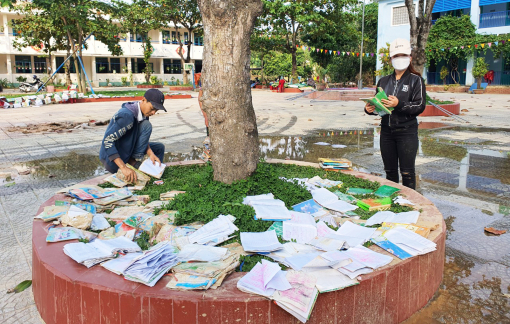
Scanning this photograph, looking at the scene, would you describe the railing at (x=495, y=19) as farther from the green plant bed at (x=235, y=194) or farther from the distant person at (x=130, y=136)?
the distant person at (x=130, y=136)

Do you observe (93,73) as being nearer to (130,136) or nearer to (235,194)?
(130,136)

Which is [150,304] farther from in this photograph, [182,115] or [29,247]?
[182,115]

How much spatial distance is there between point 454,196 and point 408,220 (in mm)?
2137

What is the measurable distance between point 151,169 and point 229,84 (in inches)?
59.9

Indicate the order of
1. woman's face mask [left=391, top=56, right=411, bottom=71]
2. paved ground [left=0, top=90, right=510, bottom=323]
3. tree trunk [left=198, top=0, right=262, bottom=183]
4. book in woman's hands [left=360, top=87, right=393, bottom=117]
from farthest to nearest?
woman's face mask [left=391, top=56, right=411, bottom=71], book in woman's hands [left=360, top=87, right=393, bottom=117], tree trunk [left=198, top=0, right=262, bottom=183], paved ground [left=0, top=90, right=510, bottom=323]

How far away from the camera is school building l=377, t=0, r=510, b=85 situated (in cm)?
2852

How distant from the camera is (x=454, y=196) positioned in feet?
16.2

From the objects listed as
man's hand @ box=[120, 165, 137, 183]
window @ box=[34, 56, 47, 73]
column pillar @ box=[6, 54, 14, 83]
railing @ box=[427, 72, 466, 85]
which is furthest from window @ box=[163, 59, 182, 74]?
man's hand @ box=[120, 165, 137, 183]

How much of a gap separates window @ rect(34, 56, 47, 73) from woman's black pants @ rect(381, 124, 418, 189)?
4491 cm

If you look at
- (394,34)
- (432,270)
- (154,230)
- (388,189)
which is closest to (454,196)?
(388,189)

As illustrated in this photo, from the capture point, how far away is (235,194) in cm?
360

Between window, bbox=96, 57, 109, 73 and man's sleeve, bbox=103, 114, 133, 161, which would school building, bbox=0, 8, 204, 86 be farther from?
man's sleeve, bbox=103, 114, 133, 161

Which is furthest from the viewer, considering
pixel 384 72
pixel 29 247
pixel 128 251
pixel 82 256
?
pixel 384 72

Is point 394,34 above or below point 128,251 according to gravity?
above
